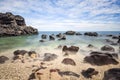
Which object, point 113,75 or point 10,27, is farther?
point 10,27

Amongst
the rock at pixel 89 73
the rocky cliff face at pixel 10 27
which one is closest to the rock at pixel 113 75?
the rock at pixel 89 73

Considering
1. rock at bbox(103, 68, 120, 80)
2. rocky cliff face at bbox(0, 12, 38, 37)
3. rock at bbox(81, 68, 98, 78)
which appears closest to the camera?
rock at bbox(103, 68, 120, 80)

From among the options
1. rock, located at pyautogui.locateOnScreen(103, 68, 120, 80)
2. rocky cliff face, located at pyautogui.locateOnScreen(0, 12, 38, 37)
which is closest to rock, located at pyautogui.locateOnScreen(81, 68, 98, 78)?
rock, located at pyautogui.locateOnScreen(103, 68, 120, 80)

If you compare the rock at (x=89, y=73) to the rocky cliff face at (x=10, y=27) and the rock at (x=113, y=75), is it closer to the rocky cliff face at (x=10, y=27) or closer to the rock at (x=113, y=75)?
the rock at (x=113, y=75)

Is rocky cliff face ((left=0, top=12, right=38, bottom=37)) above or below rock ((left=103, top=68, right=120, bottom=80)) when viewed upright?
above

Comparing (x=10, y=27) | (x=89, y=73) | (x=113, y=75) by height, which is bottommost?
(x=89, y=73)

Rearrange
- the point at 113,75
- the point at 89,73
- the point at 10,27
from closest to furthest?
the point at 113,75, the point at 89,73, the point at 10,27

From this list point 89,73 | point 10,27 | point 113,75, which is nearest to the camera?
point 113,75

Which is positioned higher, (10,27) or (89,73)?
(10,27)

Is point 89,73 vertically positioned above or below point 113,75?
below

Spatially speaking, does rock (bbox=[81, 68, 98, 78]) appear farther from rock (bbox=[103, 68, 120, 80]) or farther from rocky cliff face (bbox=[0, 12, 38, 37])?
rocky cliff face (bbox=[0, 12, 38, 37])

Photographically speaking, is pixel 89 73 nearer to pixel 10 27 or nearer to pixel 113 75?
pixel 113 75

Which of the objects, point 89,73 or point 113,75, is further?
point 89,73

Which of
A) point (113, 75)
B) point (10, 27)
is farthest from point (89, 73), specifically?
point (10, 27)
